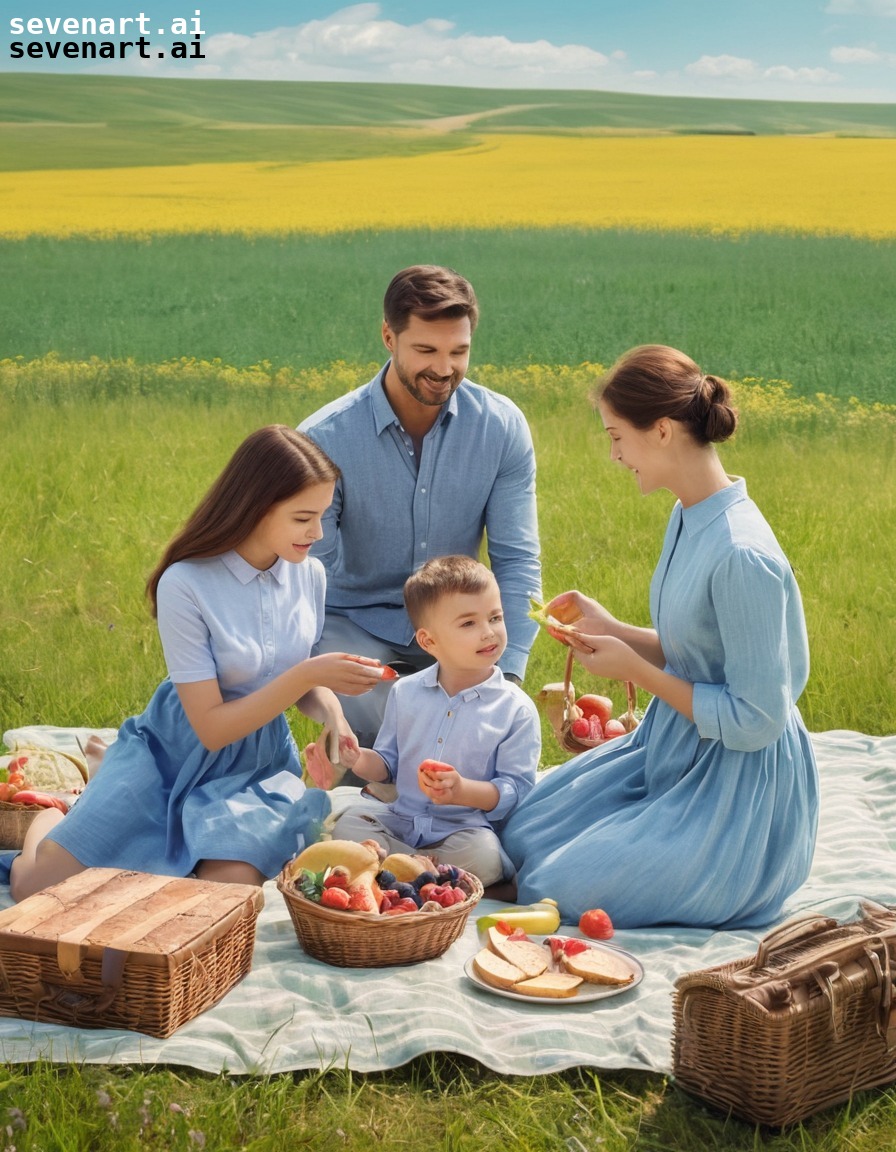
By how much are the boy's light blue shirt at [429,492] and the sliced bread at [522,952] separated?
70.9 inches

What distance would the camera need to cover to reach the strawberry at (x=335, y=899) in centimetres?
396

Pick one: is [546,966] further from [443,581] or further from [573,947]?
[443,581]

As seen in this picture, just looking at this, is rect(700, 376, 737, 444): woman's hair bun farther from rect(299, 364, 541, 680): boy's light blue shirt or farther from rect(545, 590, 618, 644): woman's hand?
rect(299, 364, 541, 680): boy's light blue shirt

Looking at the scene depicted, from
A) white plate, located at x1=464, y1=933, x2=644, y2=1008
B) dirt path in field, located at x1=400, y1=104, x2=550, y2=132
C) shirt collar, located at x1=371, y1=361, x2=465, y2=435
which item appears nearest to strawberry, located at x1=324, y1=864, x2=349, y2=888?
white plate, located at x1=464, y1=933, x2=644, y2=1008

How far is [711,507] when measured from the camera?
433cm

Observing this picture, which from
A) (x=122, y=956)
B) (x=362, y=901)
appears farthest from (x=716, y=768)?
(x=122, y=956)

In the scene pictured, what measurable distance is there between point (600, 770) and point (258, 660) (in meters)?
1.13

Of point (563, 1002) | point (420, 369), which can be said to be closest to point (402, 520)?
point (420, 369)

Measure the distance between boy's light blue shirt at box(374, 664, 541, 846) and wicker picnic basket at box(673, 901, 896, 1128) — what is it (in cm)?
134

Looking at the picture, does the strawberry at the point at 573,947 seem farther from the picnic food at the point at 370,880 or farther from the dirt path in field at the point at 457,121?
the dirt path in field at the point at 457,121

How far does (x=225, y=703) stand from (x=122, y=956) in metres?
1.10

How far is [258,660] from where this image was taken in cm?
464

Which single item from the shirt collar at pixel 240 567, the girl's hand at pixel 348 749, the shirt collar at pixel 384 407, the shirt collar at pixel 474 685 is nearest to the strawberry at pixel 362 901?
the girl's hand at pixel 348 749

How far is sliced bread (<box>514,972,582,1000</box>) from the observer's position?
12.7 feet
